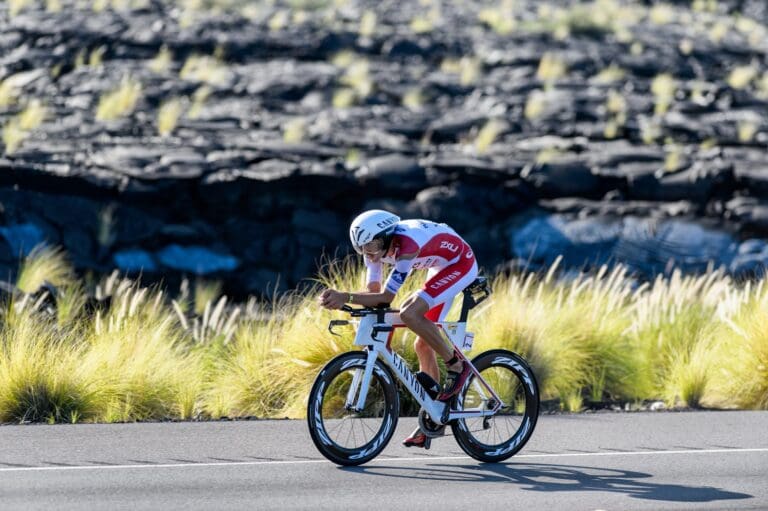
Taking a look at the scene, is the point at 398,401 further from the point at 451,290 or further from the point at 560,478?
the point at 560,478

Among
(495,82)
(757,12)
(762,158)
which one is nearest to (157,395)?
(762,158)

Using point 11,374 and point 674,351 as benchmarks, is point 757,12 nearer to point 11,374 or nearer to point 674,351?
point 674,351

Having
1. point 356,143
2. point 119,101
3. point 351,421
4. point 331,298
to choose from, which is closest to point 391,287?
point 331,298

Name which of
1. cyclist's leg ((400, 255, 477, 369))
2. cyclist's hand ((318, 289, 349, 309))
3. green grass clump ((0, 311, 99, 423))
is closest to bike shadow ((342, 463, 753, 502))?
cyclist's leg ((400, 255, 477, 369))

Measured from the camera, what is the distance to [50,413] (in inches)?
452

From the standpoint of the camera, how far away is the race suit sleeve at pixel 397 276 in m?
8.62

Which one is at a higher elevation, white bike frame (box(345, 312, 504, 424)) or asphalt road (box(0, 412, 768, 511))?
white bike frame (box(345, 312, 504, 424))

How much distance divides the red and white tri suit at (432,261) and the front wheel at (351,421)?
1.89ft

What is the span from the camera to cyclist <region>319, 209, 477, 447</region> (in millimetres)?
8617

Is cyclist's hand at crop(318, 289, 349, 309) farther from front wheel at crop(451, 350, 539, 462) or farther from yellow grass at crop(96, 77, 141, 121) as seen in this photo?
yellow grass at crop(96, 77, 141, 121)

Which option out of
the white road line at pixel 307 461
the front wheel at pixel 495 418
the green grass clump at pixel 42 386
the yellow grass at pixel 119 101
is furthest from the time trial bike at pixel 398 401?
the yellow grass at pixel 119 101

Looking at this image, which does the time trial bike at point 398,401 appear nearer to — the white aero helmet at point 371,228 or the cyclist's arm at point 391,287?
the cyclist's arm at point 391,287

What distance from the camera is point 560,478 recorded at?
8.66 metres

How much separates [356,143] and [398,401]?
18.8 meters
